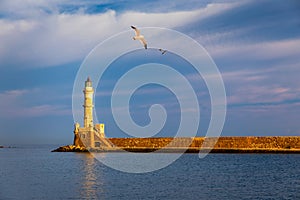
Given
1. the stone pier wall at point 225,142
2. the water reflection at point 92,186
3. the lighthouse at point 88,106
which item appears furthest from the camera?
the lighthouse at point 88,106

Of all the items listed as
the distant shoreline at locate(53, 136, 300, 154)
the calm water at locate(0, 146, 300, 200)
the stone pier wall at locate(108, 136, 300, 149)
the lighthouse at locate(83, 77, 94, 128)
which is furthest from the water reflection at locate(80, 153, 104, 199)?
the stone pier wall at locate(108, 136, 300, 149)

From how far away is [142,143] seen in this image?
70812mm

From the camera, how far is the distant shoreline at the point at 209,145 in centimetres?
6234

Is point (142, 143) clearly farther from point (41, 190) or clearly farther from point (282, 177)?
point (41, 190)

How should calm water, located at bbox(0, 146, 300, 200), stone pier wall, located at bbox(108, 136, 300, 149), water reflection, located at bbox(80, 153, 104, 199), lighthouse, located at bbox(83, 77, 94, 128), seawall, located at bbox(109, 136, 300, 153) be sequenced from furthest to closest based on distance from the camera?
lighthouse, located at bbox(83, 77, 94, 128), stone pier wall, located at bbox(108, 136, 300, 149), seawall, located at bbox(109, 136, 300, 153), water reflection, located at bbox(80, 153, 104, 199), calm water, located at bbox(0, 146, 300, 200)

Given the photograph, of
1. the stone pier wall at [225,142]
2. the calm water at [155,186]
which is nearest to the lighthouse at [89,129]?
the stone pier wall at [225,142]

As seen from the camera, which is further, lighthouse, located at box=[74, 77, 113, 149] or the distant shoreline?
lighthouse, located at box=[74, 77, 113, 149]

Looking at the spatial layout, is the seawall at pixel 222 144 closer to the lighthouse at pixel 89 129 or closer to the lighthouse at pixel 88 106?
the lighthouse at pixel 89 129

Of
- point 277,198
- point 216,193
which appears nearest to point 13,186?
point 216,193

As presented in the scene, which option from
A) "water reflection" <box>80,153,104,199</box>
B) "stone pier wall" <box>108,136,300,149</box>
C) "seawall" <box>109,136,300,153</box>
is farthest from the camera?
"stone pier wall" <box>108,136,300,149</box>

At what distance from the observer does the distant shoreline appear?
2454 inches

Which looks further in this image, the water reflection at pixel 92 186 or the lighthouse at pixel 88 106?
the lighthouse at pixel 88 106

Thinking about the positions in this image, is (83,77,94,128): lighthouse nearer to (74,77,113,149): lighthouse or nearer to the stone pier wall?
(74,77,113,149): lighthouse

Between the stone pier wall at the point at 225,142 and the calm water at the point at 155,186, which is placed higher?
the stone pier wall at the point at 225,142
